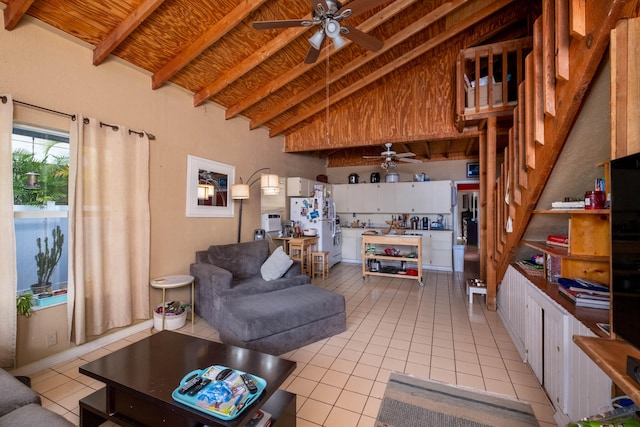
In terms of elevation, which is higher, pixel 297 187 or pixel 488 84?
pixel 488 84

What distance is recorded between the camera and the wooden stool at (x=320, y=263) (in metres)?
5.30

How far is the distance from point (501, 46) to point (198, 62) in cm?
364

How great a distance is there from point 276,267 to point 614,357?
299 centimetres

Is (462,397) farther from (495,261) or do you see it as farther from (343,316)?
(495,261)

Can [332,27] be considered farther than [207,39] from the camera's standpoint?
No

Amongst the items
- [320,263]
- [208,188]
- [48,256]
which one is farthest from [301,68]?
[320,263]

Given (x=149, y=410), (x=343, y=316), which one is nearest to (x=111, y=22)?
(x=149, y=410)

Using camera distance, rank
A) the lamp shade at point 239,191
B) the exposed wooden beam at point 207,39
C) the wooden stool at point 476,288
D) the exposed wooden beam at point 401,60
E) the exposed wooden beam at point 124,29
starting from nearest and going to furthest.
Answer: the exposed wooden beam at point 124,29, the exposed wooden beam at point 207,39, the exposed wooden beam at point 401,60, the wooden stool at point 476,288, the lamp shade at point 239,191

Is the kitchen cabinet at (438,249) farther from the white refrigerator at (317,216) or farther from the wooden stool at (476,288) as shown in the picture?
the white refrigerator at (317,216)

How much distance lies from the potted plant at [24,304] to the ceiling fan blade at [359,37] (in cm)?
339

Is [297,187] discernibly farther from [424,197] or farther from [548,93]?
[548,93]

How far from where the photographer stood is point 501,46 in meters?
3.27

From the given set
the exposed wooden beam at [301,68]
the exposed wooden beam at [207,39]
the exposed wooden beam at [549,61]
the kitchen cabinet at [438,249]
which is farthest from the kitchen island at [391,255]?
the exposed wooden beam at [207,39]

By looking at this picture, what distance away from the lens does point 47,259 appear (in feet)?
7.89
